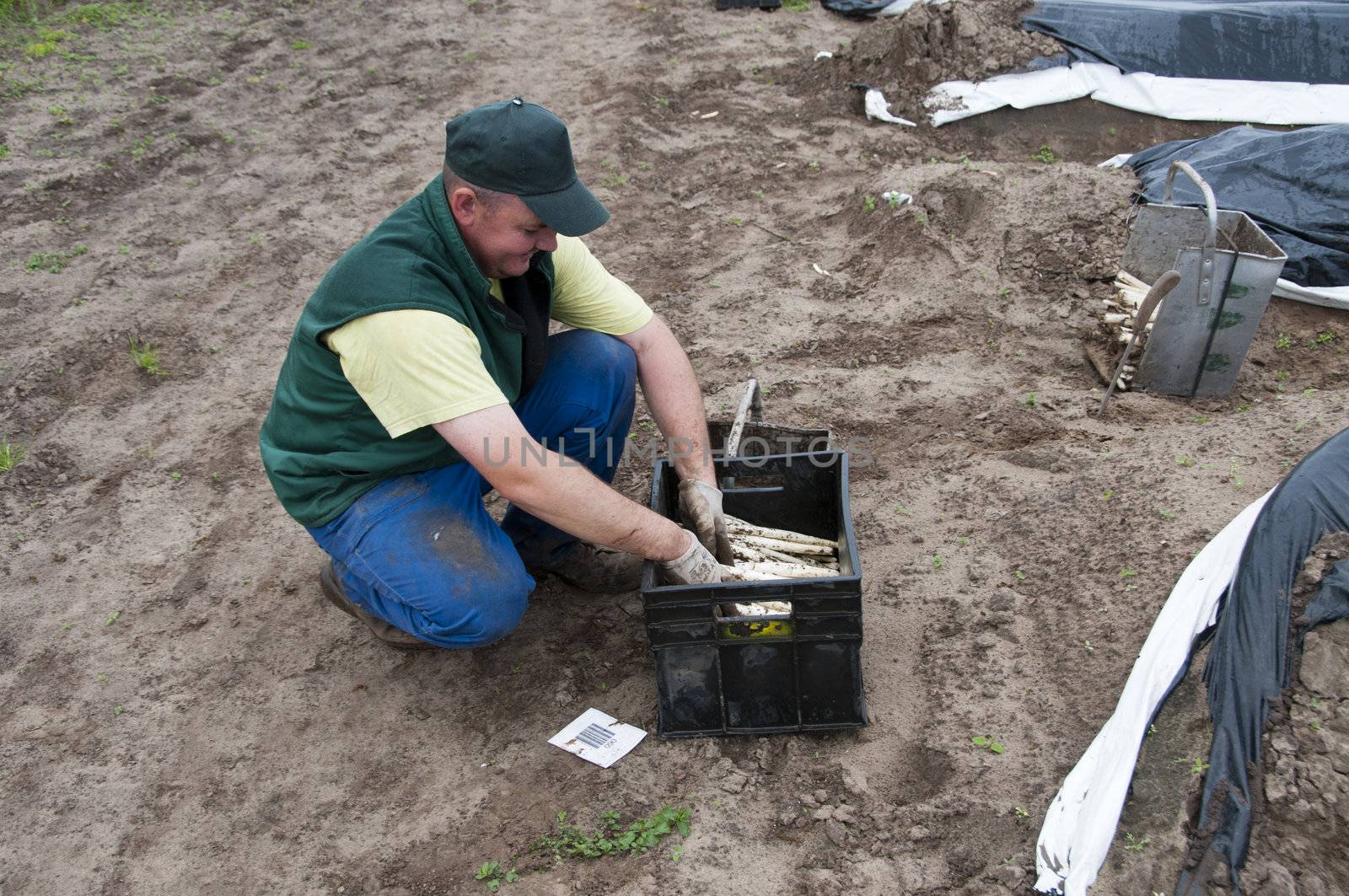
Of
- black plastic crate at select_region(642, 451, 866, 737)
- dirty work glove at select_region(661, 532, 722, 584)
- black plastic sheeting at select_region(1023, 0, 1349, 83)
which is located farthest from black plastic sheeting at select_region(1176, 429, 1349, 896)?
black plastic sheeting at select_region(1023, 0, 1349, 83)

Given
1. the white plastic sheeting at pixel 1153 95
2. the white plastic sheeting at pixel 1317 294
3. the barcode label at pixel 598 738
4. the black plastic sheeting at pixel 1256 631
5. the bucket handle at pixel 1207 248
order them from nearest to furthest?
the black plastic sheeting at pixel 1256 631, the barcode label at pixel 598 738, the bucket handle at pixel 1207 248, the white plastic sheeting at pixel 1317 294, the white plastic sheeting at pixel 1153 95

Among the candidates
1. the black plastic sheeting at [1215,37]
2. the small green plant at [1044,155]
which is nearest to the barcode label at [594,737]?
the small green plant at [1044,155]

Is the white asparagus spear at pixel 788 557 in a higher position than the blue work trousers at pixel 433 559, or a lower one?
lower

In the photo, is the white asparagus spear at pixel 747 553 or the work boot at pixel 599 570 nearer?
the white asparagus spear at pixel 747 553

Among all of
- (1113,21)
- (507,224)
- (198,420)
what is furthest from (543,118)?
(1113,21)

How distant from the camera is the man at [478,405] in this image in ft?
6.73

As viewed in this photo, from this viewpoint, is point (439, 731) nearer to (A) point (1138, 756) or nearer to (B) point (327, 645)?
(B) point (327, 645)

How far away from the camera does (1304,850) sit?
1644 millimetres

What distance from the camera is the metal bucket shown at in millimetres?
3270

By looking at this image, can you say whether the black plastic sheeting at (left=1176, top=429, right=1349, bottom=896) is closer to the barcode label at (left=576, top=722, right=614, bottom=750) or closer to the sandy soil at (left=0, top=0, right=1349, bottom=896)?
the sandy soil at (left=0, top=0, right=1349, bottom=896)

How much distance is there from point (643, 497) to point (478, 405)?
4.09ft

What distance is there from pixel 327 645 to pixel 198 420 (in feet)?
4.96

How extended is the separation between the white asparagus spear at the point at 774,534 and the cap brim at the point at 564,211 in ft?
3.12

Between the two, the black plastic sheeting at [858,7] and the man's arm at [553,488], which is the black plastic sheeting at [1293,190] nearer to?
the man's arm at [553,488]
